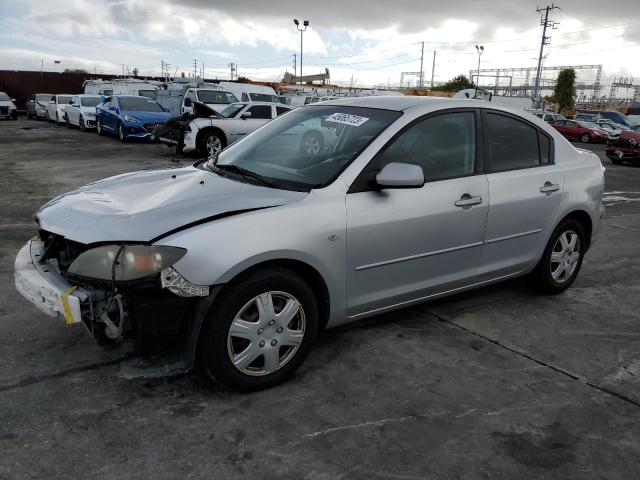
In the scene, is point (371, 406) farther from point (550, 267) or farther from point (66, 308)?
point (550, 267)

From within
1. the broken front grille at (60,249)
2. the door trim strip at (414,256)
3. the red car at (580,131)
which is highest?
the broken front grille at (60,249)

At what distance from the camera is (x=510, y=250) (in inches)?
161

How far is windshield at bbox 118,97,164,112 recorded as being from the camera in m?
17.9

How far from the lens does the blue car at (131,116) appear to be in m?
17.3

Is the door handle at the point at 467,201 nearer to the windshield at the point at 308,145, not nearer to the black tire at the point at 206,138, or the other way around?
the windshield at the point at 308,145

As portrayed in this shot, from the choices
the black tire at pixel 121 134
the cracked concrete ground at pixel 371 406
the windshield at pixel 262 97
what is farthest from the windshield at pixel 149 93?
the cracked concrete ground at pixel 371 406

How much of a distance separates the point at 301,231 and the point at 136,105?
16707mm

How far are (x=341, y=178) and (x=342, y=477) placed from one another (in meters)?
1.61

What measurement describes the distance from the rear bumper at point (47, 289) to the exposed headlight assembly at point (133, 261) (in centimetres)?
14

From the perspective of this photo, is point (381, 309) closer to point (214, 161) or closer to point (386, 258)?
point (386, 258)

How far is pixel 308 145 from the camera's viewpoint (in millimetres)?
3686

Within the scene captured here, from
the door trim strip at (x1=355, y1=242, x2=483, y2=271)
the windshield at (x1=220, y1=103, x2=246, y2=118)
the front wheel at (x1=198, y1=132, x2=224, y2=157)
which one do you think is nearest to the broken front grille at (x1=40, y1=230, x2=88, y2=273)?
the door trim strip at (x1=355, y1=242, x2=483, y2=271)

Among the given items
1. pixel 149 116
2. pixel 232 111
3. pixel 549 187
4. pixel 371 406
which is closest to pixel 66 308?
pixel 371 406

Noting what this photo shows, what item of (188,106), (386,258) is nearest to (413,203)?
(386,258)
